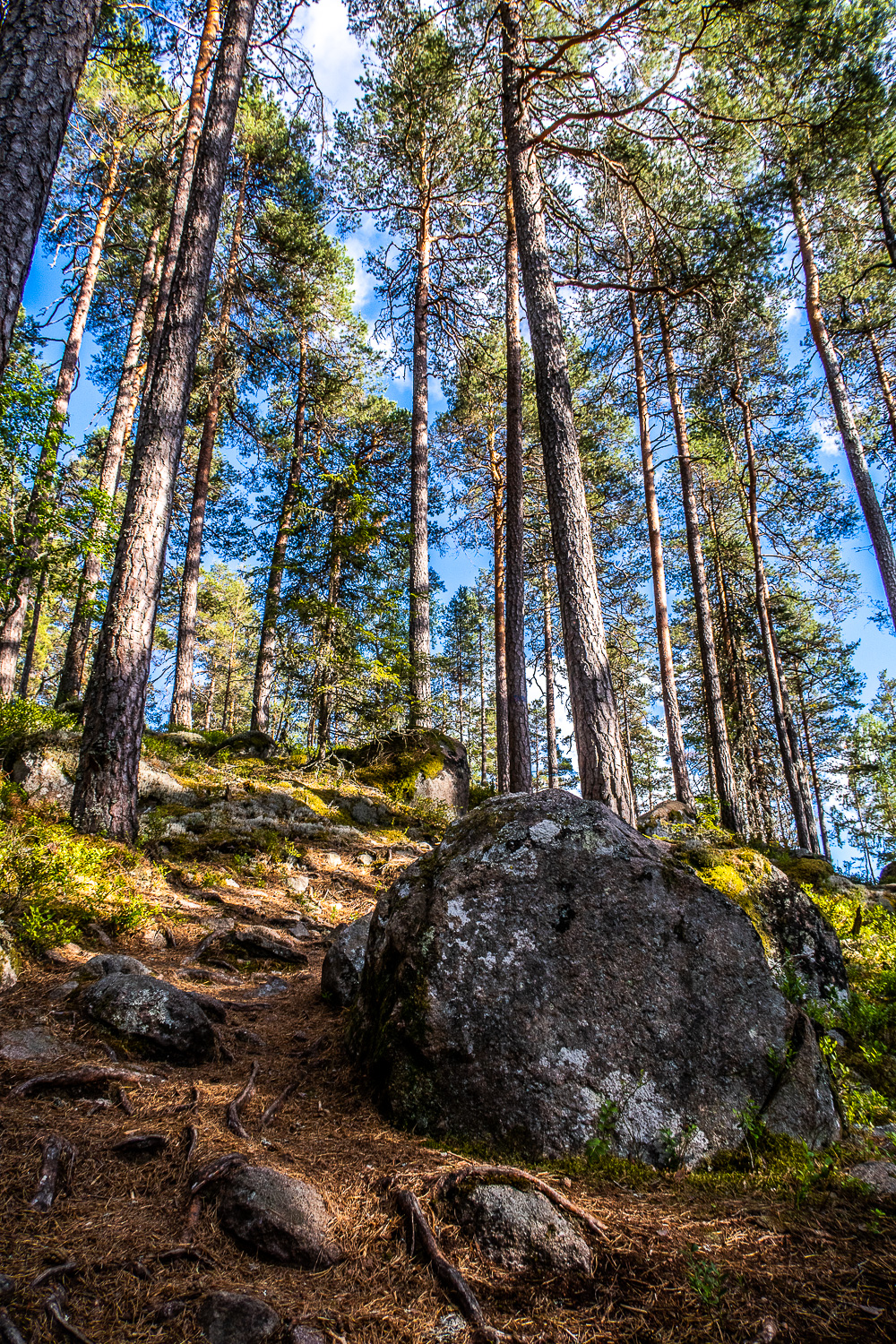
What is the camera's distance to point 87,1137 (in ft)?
7.41

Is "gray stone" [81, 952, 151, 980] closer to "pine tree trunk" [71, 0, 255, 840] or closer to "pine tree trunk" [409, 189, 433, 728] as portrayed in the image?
"pine tree trunk" [71, 0, 255, 840]

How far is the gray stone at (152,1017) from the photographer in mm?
3158

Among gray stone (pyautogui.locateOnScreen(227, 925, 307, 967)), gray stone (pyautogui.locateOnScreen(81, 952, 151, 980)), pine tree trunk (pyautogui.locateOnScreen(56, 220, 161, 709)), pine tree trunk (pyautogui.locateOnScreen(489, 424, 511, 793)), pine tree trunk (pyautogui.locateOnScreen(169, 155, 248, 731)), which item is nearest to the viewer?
gray stone (pyautogui.locateOnScreen(81, 952, 151, 980))

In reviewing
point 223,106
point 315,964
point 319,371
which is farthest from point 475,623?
point 315,964

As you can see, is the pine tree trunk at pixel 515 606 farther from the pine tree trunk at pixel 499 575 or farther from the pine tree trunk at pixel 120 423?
the pine tree trunk at pixel 120 423

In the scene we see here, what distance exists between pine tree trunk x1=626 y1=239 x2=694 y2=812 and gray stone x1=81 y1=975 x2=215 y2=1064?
11.4m

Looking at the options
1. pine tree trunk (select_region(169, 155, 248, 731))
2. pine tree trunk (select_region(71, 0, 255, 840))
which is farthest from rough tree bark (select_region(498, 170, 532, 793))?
pine tree trunk (select_region(169, 155, 248, 731))

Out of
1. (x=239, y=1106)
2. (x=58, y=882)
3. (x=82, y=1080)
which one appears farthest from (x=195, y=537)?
(x=239, y=1106)

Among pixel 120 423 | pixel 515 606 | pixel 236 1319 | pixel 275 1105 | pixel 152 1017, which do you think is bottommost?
pixel 236 1319

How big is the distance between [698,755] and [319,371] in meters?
25.9

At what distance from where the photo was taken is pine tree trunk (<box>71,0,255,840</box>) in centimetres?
600

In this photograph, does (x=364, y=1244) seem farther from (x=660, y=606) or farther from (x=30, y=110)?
(x=660, y=606)

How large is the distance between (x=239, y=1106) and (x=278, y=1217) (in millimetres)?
926

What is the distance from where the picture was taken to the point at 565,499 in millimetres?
6797
